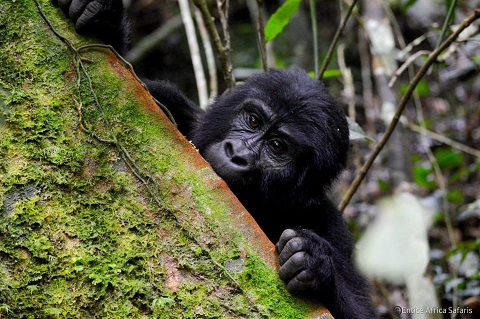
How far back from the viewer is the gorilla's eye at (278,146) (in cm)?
398

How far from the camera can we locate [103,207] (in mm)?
2551

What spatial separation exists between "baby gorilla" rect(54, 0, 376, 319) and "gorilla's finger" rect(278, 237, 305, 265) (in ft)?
1.16

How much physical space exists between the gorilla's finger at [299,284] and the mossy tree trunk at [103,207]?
0.04m

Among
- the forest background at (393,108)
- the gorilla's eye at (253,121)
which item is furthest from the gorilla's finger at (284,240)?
the gorilla's eye at (253,121)

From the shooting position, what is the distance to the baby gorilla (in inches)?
147

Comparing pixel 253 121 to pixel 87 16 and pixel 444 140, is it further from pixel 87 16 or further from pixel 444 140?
pixel 444 140

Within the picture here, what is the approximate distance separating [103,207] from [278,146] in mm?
1713

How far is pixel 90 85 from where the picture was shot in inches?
108

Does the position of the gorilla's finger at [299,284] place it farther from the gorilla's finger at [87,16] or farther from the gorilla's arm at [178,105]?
the gorilla's arm at [178,105]

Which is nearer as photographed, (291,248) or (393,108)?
(291,248)

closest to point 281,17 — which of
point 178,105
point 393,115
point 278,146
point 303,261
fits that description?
point 178,105

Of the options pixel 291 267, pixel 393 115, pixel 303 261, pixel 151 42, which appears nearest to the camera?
pixel 291 267

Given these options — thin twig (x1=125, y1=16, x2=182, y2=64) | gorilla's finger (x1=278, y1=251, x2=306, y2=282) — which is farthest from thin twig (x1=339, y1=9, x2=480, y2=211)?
thin twig (x1=125, y1=16, x2=182, y2=64)

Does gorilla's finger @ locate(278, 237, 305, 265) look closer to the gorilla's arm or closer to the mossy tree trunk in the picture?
the mossy tree trunk
